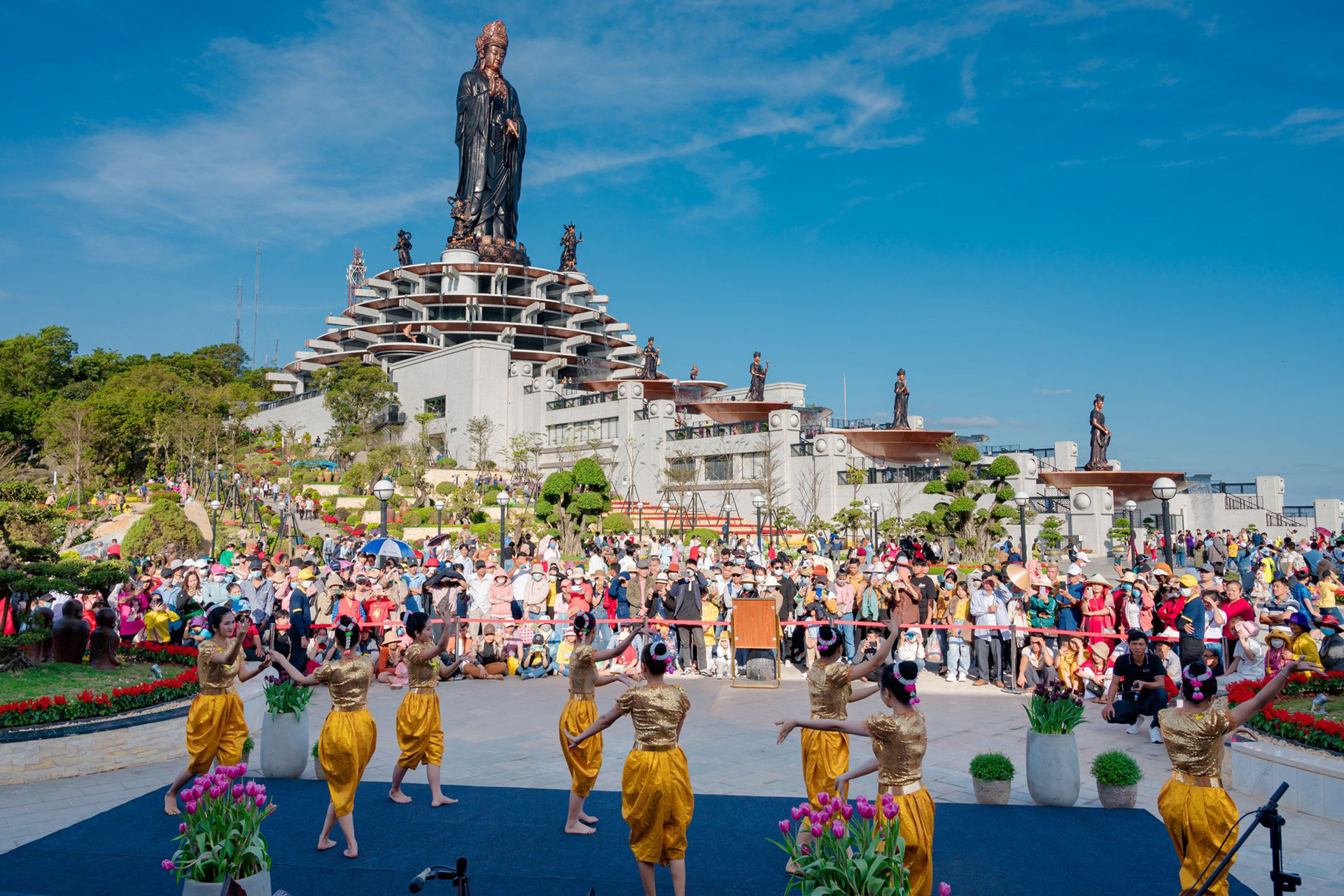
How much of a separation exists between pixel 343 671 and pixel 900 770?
14.0 feet

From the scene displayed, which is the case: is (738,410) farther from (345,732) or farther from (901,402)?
(345,732)

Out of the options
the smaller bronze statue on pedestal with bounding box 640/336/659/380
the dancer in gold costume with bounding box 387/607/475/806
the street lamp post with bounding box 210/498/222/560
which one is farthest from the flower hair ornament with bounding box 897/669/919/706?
the smaller bronze statue on pedestal with bounding box 640/336/659/380

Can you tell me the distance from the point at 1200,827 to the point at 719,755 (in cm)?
543

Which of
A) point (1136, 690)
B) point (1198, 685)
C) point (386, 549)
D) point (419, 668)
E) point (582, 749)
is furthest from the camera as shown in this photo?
point (386, 549)

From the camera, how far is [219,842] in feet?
16.6

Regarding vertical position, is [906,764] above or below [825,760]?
above

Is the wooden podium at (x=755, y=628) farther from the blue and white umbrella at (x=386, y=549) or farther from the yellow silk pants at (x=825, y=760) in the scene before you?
the blue and white umbrella at (x=386, y=549)

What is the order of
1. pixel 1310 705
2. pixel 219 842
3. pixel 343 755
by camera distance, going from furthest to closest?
pixel 1310 705 → pixel 343 755 → pixel 219 842

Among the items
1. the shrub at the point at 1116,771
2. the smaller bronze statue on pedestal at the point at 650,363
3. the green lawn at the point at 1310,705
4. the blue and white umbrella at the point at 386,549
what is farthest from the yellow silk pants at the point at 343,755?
the smaller bronze statue on pedestal at the point at 650,363

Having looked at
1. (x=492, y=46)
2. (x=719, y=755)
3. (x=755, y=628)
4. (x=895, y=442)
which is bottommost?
(x=719, y=755)

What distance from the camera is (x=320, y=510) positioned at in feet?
128

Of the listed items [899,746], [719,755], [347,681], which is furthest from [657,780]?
[719,755]

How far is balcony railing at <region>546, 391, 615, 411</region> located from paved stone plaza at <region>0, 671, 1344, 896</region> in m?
37.8

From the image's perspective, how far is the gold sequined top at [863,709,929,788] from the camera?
17.4 feet
